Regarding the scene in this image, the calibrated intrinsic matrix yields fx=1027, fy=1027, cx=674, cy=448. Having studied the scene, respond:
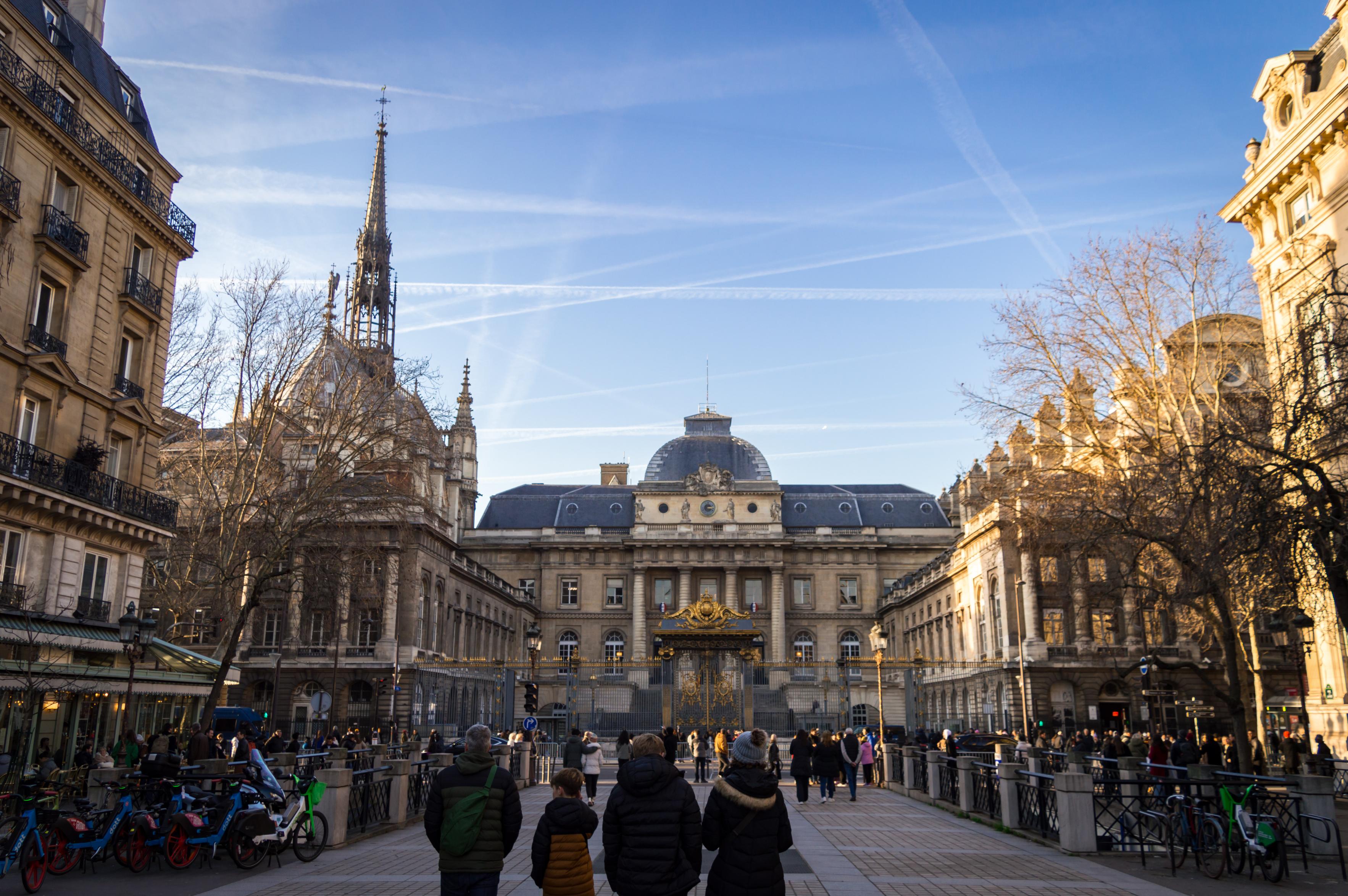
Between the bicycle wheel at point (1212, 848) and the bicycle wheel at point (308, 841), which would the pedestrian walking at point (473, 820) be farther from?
the bicycle wheel at point (1212, 848)

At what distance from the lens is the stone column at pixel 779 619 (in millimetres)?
75562

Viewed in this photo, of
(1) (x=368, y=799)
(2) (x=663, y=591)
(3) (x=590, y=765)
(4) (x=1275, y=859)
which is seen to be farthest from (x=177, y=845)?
(2) (x=663, y=591)

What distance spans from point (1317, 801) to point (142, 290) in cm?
2906

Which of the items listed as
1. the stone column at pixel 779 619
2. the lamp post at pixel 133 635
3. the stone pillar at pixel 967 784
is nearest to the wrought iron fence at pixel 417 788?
the lamp post at pixel 133 635

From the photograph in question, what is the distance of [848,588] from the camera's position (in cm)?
A: 7956

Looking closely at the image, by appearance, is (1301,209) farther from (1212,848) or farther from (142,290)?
(142,290)

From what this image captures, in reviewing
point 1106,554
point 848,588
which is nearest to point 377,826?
point 1106,554

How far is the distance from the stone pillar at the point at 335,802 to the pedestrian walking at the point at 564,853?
357 inches

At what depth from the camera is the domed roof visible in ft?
269

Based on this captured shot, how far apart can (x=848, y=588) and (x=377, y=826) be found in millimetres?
65293

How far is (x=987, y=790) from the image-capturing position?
19359mm

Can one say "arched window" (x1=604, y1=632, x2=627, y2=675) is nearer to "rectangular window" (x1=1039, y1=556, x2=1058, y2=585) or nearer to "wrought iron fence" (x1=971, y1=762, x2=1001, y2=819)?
"rectangular window" (x1=1039, y1=556, x2=1058, y2=585)

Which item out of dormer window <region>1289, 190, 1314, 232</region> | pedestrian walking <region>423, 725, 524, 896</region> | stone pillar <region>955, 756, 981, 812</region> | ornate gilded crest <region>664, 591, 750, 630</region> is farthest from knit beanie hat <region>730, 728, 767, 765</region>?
dormer window <region>1289, 190, 1314, 232</region>

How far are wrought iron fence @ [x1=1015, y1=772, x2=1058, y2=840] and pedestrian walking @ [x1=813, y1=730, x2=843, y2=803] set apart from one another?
6283 mm
